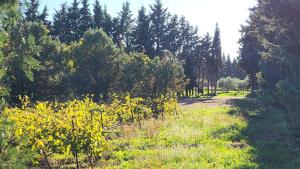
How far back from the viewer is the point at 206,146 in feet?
50.2

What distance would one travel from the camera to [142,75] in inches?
1204

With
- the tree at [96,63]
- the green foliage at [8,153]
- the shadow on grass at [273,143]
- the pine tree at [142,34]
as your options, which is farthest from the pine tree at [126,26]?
the green foliage at [8,153]

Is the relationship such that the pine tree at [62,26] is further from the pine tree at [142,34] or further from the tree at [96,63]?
the tree at [96,63]

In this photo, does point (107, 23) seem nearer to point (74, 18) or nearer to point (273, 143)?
point (74, 18)

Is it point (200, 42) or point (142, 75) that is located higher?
point (200, 42)

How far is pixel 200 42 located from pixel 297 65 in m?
53.7

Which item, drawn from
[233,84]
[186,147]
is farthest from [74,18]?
[186,147]

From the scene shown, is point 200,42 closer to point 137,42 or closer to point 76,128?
point 137,42

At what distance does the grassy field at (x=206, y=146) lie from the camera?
12.8 meters

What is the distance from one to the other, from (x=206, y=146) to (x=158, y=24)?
49.6m

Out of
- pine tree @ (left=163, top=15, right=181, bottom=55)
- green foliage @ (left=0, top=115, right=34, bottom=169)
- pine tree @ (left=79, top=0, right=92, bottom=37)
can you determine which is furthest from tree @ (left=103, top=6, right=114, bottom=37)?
green foliage @ (left=0, top=115, right=34, bottom=169)

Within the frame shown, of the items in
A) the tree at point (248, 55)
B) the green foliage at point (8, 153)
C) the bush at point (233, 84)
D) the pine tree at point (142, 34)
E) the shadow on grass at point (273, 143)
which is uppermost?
the pine tree at point (142, 34)

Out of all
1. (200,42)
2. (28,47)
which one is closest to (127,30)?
(200,42)

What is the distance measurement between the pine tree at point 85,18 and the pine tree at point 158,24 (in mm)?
11433
